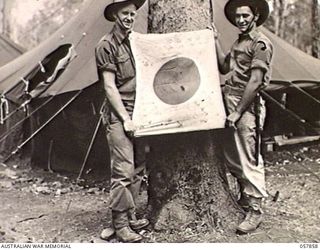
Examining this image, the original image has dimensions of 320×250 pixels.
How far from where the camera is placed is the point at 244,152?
2.41 metres

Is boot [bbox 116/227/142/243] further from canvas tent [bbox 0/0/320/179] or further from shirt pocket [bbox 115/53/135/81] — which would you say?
canvas tent [bbox 0/0/320/179]

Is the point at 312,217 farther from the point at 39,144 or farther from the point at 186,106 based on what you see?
the point at 39,144

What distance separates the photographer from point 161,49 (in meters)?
2.38

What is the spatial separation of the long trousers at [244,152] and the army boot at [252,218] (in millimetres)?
33

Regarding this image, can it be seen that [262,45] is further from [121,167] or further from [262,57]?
[121,167]

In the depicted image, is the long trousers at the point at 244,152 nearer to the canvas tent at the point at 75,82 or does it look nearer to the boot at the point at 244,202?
the boot at the point at 244,202

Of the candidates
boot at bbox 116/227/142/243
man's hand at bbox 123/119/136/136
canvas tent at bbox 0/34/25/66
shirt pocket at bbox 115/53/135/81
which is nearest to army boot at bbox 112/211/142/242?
boot at bbox 116/227/142/243

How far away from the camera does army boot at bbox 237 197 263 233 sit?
7.96ft

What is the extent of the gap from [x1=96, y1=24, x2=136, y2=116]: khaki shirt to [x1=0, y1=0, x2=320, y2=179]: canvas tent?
0.47 metres

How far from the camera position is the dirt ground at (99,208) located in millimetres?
2453

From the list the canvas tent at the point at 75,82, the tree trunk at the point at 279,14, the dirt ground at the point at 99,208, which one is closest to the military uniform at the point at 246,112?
the dirt ground at the point at 99,208

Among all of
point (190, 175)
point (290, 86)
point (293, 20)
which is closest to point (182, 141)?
point (190, 175)

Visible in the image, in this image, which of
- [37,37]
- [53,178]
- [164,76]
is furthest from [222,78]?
[37,37]

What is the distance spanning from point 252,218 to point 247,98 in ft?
1.84
